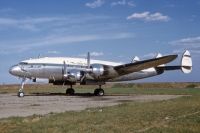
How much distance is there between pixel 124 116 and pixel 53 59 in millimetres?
23672

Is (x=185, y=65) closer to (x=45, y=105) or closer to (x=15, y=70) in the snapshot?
(x=15, y=70)

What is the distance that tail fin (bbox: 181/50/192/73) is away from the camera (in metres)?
45.3

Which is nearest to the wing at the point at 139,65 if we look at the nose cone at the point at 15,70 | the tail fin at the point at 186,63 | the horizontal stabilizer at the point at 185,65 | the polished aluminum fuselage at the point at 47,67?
the polished aluminum fuselage at the point at 47,67

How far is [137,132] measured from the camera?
1096 centimetres

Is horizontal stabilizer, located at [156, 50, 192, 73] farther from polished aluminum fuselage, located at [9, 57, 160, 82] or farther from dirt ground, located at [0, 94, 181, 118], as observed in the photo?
dirt ground, located at [0, 94, 181, 118]

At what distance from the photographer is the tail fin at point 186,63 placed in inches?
1784

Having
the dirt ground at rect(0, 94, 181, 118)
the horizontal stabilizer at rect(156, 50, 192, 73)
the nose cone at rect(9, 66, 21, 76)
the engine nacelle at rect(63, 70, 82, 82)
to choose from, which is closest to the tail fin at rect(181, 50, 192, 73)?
the horizontal stabilizer at rect(156, 50, 192, 73)

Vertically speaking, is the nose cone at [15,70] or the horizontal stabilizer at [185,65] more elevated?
the horizontal stabilizer at [185,65]

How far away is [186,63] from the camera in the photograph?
45.6 meters

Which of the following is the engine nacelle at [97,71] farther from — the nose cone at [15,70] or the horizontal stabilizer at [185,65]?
the horizontal stabilizer at [185,65]

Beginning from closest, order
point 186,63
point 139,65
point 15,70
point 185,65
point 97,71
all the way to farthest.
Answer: point 97,71, point 15,70, point 139,65, point 185,65, point 186,63

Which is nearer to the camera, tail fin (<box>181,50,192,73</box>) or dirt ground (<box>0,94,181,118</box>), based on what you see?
dirt ground (<box>0,94,181,118</box>)

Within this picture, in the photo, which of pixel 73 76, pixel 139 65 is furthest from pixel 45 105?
pixel 139 65

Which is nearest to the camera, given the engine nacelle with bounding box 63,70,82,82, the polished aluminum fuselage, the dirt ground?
the dirt ground
